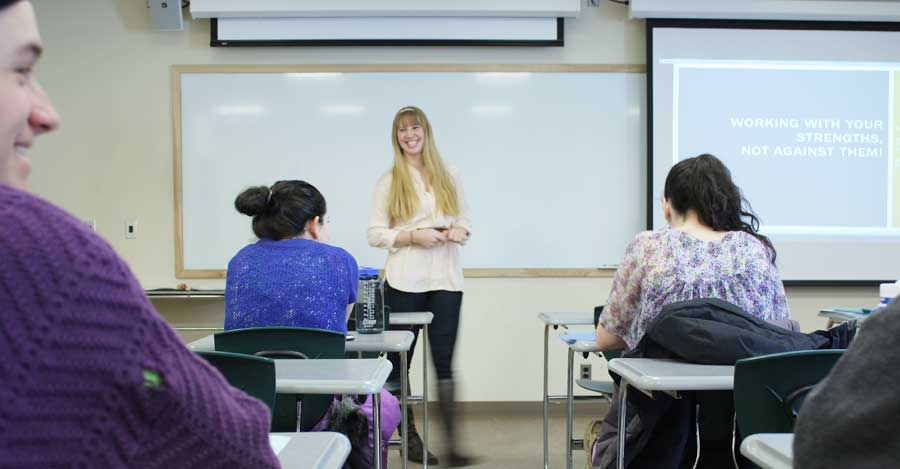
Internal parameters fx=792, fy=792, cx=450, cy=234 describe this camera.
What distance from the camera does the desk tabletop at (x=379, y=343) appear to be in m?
2.40

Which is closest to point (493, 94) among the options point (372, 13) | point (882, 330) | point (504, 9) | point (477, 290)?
point (504, 9)

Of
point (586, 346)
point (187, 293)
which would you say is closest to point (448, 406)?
point (586, 346)

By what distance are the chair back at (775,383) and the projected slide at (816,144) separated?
3.29m

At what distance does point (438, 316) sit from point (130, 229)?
91.3 inches

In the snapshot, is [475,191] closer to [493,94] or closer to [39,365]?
[493,94]

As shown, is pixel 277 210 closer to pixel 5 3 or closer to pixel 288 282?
pixel 288 282

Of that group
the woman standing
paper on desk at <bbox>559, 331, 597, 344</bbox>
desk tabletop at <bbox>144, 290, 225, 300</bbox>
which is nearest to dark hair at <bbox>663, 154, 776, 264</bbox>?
paper on desk at <bbox>559, 331, 597, 344</bbox>

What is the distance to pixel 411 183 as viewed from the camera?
3617 millimetres

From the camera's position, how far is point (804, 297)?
479cm

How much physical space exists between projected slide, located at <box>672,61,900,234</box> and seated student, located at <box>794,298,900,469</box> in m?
4.31

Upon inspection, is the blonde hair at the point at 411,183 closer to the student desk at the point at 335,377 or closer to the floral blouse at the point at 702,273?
the floral blouse at the point at 702,273

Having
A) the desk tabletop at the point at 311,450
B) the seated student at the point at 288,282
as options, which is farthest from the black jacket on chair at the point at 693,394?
the desk tabletop at the point at 311,450

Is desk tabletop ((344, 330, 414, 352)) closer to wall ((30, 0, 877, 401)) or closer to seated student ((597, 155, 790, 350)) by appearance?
seated student ((597, 155, 790, 350))

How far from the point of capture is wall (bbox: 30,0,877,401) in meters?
4.75
